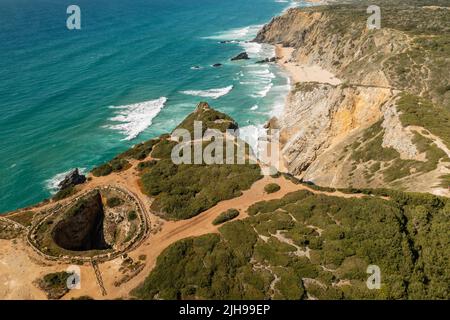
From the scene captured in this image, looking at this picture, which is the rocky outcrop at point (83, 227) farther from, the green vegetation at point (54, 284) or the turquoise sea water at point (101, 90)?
the turquoise sea water at point (101, 90)

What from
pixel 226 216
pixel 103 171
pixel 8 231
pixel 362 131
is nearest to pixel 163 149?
pixel 103 171

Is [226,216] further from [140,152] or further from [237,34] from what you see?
[237,34]

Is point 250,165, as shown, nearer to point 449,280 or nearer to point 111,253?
point 111,253

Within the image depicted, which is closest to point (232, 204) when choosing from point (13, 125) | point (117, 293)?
point (117, 293)

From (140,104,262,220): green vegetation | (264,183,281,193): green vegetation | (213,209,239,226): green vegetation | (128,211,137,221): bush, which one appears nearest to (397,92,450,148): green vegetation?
(264,183,281,193): green vegetation

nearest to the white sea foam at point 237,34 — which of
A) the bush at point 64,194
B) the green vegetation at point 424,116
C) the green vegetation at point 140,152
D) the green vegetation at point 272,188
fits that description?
the green vegetation at point 140,152

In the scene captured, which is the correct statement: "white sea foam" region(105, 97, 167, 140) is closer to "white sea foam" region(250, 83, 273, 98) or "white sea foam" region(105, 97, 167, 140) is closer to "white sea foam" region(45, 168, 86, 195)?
"white sea foam" region(45, 168, 86, 195)
